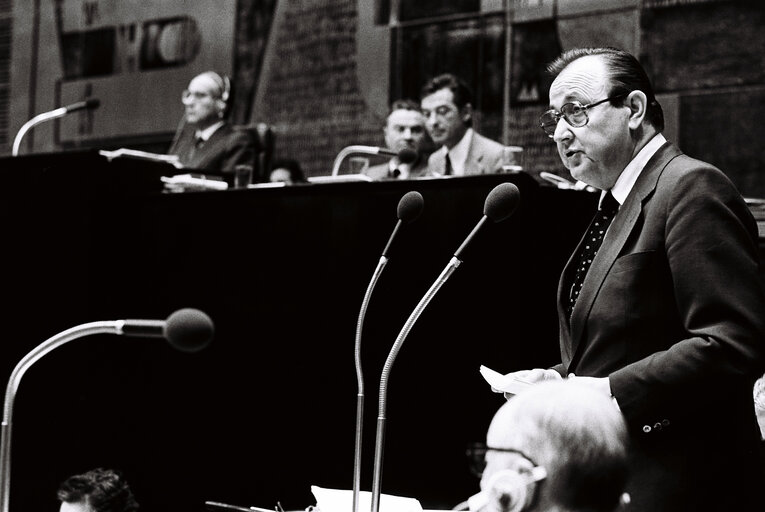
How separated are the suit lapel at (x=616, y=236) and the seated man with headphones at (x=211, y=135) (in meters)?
4.58

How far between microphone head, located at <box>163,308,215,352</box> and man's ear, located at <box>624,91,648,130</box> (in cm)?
128

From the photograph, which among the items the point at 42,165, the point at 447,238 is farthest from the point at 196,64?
the point at 447,238

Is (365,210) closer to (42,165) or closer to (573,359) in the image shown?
(42,165)

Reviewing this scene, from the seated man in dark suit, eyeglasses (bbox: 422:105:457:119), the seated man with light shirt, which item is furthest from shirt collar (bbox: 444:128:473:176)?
the seated man in dark suit

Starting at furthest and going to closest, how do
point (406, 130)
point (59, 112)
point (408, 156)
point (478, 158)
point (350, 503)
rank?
point (406, 130) → point (59, 112) → point (478, 158) → point (408, 156) → point (350, 503)

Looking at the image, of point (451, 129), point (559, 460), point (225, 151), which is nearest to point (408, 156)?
point (451, 129)

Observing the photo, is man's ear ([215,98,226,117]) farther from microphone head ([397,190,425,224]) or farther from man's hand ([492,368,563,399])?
man's hand ([492,368,563,399])

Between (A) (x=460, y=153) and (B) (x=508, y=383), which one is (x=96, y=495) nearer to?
(B) (x=508, y=383)

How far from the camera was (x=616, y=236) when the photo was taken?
8.74 feet

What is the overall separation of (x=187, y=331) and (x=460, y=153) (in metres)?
4.56

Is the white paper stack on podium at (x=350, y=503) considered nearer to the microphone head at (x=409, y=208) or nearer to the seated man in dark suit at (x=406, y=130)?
the microphone head at (x=409, y=208)

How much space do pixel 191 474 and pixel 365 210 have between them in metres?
1.41

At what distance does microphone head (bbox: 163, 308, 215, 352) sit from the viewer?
73.9 inches

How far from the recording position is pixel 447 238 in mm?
4477
